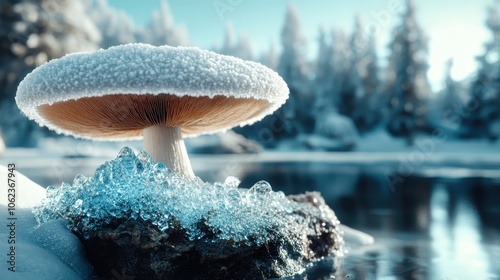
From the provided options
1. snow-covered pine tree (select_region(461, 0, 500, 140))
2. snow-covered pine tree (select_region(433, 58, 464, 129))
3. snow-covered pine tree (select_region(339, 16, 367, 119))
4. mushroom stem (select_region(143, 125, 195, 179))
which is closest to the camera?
mushroom stem (select_region(143, 125, 195, 179))

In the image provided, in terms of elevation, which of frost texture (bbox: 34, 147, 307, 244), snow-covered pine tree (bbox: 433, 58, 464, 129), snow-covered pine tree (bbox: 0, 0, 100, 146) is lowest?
frost texture (bbox: 34, 147, 307, 244)

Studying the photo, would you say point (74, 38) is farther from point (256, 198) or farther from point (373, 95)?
point (373, 95)

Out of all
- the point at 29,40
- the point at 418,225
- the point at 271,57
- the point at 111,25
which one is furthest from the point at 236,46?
the point at 418,225

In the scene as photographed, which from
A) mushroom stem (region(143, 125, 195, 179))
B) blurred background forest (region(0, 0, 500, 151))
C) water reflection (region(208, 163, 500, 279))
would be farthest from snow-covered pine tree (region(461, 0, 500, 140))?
mushroom stem (region(143, 125, 195, 179))

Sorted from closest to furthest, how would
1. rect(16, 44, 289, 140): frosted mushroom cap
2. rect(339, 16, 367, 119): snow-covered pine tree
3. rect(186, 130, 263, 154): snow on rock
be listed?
rect(16, 44, 289, 140): frosted mushroom cap, rect(186, 130, 263, 154): snow on rock, rect(339, 16, 367, 119): snow-covered pine tree

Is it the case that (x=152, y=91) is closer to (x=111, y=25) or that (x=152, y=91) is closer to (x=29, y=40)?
(x=29, y=40)

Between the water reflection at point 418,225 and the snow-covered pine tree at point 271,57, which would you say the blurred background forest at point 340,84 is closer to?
the snow-covered pine tree at point 271,57

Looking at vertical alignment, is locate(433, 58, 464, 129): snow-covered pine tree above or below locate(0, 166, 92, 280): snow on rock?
above

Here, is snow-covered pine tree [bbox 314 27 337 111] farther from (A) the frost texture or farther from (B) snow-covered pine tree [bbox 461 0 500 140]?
(A) the frost texture
